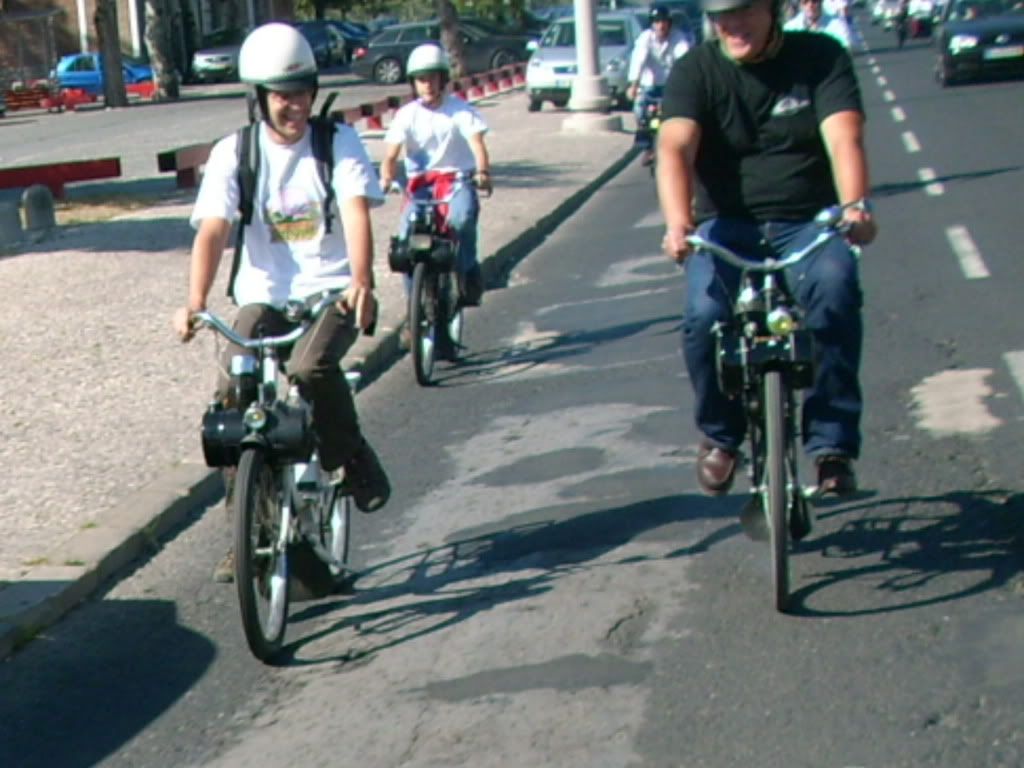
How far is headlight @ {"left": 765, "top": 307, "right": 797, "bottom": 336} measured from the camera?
229 inches

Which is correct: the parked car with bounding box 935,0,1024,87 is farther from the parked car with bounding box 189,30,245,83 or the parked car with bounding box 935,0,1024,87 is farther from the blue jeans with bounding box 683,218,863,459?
the parked car with bounding box 189,30,245,83

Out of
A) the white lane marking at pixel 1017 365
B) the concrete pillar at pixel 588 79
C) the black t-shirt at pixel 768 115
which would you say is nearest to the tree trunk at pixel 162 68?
the concrete pillar at pixel 588 79

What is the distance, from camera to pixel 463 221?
11.2m

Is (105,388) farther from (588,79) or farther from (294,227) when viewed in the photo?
(588,79)

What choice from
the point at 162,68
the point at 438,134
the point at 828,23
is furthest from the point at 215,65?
the point at 438,134

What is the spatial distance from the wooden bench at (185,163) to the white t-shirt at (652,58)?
17.1 ft

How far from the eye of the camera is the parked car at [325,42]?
6247 cm

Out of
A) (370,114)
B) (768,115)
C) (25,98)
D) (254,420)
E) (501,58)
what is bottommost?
(25,98)

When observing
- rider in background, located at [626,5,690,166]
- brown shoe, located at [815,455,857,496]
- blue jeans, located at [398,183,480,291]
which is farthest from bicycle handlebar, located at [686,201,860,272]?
rider in background, located at [626,5,690,166]

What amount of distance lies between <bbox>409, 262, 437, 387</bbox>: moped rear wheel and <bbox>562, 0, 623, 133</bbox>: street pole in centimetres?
1858

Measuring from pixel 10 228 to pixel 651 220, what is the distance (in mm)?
6067

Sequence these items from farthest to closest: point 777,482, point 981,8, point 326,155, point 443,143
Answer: point 981,8 < point 443,143 < point 326,155 < point 777,482

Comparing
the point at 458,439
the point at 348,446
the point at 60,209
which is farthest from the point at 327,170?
the point at 60,209

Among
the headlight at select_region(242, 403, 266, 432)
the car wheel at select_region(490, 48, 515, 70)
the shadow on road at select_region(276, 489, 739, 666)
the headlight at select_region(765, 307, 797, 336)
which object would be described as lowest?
the car wheel at select_region(490, 48, 515, 70)
